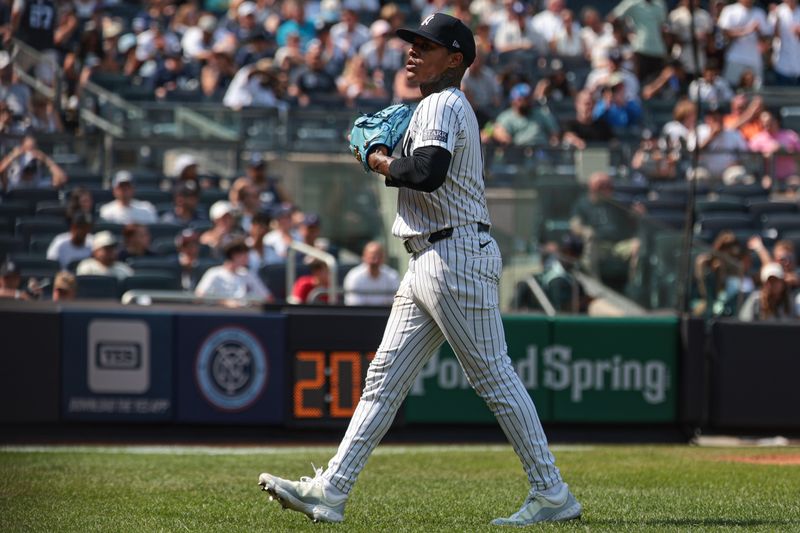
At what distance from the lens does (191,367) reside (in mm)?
11188

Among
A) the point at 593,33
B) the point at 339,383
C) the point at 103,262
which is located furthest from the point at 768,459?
the point at 593,33

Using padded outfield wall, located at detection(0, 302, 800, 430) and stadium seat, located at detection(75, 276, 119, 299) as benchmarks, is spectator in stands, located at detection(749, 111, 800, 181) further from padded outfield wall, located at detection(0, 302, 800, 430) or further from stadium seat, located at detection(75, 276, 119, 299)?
stadium seat, located at detection(75, 276, 119, 299)

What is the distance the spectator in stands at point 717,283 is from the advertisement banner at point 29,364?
5328 mm

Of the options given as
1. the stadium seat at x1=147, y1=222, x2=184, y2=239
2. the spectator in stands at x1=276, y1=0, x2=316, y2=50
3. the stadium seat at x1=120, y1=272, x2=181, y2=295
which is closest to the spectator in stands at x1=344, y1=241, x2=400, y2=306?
the stadium seat at x1=120, y1=272, x2=181, y2=295

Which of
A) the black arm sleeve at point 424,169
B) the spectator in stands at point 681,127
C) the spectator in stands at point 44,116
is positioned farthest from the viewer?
the spectator in stands at point 681,127

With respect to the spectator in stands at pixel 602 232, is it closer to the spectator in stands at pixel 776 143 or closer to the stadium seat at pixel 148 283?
the stadium seat at pixel 148 283

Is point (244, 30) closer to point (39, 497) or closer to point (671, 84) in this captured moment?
point (671, 84)

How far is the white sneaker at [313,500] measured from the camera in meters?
5.55

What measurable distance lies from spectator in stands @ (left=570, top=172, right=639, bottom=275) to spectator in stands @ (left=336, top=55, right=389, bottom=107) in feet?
14.9

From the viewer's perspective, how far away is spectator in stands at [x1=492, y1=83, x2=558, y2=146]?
52.3 feet

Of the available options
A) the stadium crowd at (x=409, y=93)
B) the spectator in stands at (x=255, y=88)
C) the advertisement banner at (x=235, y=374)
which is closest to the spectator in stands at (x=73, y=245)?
→ the stadium crowd at (x=409, y=93)

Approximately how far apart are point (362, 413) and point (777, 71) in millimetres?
13786

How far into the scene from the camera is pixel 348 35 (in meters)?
18.0

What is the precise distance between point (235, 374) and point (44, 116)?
5.37m
